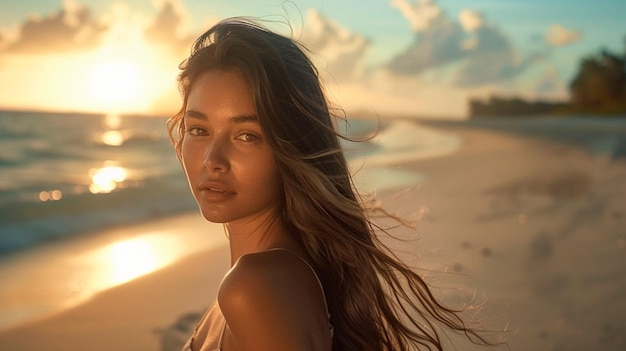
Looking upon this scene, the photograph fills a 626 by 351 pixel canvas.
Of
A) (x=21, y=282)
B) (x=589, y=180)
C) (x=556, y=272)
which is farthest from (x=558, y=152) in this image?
(x=21, y=282)

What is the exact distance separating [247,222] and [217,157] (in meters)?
0.25

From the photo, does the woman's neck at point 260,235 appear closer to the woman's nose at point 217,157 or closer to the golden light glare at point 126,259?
the woman's nose at point 217,157

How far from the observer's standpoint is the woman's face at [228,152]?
80.8 inches

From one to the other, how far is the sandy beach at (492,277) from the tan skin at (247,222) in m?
1.02

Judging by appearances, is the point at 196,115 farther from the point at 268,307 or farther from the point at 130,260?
the point at 130,260

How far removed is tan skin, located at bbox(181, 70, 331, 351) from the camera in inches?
66.4

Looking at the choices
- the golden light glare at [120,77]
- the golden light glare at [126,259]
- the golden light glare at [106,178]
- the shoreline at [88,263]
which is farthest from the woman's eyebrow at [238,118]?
the golden light glare at [120,77]

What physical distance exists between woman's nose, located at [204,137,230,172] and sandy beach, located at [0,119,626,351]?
1.17 m

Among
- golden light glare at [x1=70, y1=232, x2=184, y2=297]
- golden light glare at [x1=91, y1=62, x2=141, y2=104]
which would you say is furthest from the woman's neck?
golden light glare at [x1=91, y1=62, x2=141, y2=104]

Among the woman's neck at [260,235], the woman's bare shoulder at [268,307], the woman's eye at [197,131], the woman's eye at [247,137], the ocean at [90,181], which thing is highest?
the ocean at [90,181]

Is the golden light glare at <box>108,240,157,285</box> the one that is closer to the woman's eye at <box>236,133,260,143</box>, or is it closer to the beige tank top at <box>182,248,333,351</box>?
the beige tank top at <box>182,248,333,351</box>

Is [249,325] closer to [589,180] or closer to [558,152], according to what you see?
[589,180]

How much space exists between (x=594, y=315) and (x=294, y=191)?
9.92 ft

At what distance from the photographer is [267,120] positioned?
2.02 m
